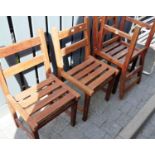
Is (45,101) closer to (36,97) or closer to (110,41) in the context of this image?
(36,97)

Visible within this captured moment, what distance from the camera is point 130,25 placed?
3631 mm

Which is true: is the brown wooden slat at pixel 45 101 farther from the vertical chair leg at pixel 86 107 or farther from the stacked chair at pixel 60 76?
the vertical chair leg at pixel 86 107

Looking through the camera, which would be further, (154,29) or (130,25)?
(130,25)

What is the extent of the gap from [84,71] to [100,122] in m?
0.71

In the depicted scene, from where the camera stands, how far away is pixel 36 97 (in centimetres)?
206

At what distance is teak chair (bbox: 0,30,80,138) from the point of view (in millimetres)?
1857

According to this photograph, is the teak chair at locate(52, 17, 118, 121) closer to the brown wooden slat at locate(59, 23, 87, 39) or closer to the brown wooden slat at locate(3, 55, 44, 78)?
the brown wooden slat at locate(59, 23, 87, 39)

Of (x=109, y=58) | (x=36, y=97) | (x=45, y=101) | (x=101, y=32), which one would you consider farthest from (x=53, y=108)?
(x=101, y=32)

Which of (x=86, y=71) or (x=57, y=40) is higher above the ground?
(x=57, y=40)
